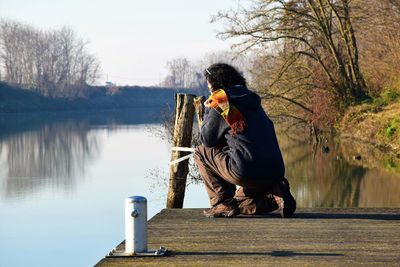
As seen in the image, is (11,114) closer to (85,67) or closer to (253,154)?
(85,67)

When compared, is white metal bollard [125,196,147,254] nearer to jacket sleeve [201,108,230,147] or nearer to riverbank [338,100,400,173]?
jacket sleeve [201,108,230,147]

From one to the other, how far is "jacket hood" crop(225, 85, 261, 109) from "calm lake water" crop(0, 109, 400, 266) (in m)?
6.48

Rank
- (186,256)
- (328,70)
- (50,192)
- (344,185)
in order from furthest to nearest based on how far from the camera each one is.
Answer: (328,70) → (50,192) → (344,185) → (186,256)

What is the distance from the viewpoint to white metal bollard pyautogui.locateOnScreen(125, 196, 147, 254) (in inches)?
223

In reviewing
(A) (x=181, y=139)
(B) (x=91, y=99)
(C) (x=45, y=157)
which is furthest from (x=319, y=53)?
(B) (x=91, y=99)

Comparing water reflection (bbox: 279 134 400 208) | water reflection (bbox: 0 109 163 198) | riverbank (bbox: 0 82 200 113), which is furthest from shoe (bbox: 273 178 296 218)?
riverbank (bbox: 0 82 200 113)

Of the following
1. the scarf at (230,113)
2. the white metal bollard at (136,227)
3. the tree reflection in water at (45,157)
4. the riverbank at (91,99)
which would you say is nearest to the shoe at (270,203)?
the scarf at (230,113)

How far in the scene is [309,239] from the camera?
20.4 ft

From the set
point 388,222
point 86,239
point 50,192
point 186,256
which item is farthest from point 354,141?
point 186,256

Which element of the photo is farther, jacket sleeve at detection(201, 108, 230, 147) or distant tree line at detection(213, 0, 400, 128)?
distant tree line at detection(213, 0, 400, 128)

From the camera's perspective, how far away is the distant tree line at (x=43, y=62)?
78.9 metres

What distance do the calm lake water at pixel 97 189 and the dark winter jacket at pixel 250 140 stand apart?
6.34 m

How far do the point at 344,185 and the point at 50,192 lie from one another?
26.2 ft

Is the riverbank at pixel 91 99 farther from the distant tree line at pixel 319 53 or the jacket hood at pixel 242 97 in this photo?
the jacket hood at pixel 242 97
